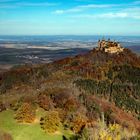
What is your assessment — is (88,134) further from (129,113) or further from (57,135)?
(129,113)

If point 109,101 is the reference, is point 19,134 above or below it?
above

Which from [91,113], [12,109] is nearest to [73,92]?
[91,113]

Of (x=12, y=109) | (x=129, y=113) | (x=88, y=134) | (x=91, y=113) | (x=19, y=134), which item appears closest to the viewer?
(x=88, y=134)

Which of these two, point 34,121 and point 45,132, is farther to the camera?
point 34,121

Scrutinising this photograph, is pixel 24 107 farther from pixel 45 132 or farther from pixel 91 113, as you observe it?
pixel 91 113

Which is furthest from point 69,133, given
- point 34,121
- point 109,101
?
point 109,101

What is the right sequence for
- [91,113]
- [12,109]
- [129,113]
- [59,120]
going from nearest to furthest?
[59,120] < [12,109] < [91,113] < [129,113]
